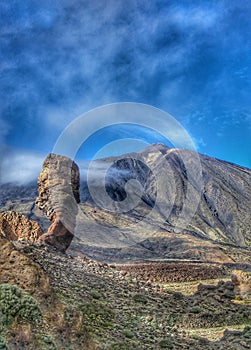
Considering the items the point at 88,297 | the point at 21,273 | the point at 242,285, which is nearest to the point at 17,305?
the point at 21,273

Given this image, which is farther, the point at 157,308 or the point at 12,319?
the point at 157,308

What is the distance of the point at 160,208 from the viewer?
95.2 meters

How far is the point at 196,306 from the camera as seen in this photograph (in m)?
16.7

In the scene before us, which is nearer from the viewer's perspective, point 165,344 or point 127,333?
point 127,333

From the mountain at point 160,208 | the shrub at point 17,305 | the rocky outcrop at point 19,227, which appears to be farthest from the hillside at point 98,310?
the mountain at point 160,208

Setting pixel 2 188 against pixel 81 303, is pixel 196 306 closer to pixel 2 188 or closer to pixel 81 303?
pixel 81 303

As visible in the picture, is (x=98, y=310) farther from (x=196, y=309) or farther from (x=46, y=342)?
(x=196, y=309)

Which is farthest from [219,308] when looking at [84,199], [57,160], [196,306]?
[84,199]

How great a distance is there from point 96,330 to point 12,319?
10.1 ft

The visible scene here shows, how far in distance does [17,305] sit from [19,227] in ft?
32.3

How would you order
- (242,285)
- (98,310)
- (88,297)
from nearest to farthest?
(98,310) < (88,297) < (242,285)

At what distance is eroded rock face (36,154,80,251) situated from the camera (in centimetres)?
2175

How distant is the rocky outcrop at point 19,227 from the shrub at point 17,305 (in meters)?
8.32

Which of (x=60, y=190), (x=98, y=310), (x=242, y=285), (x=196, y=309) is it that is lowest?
(x=98, y=310)
